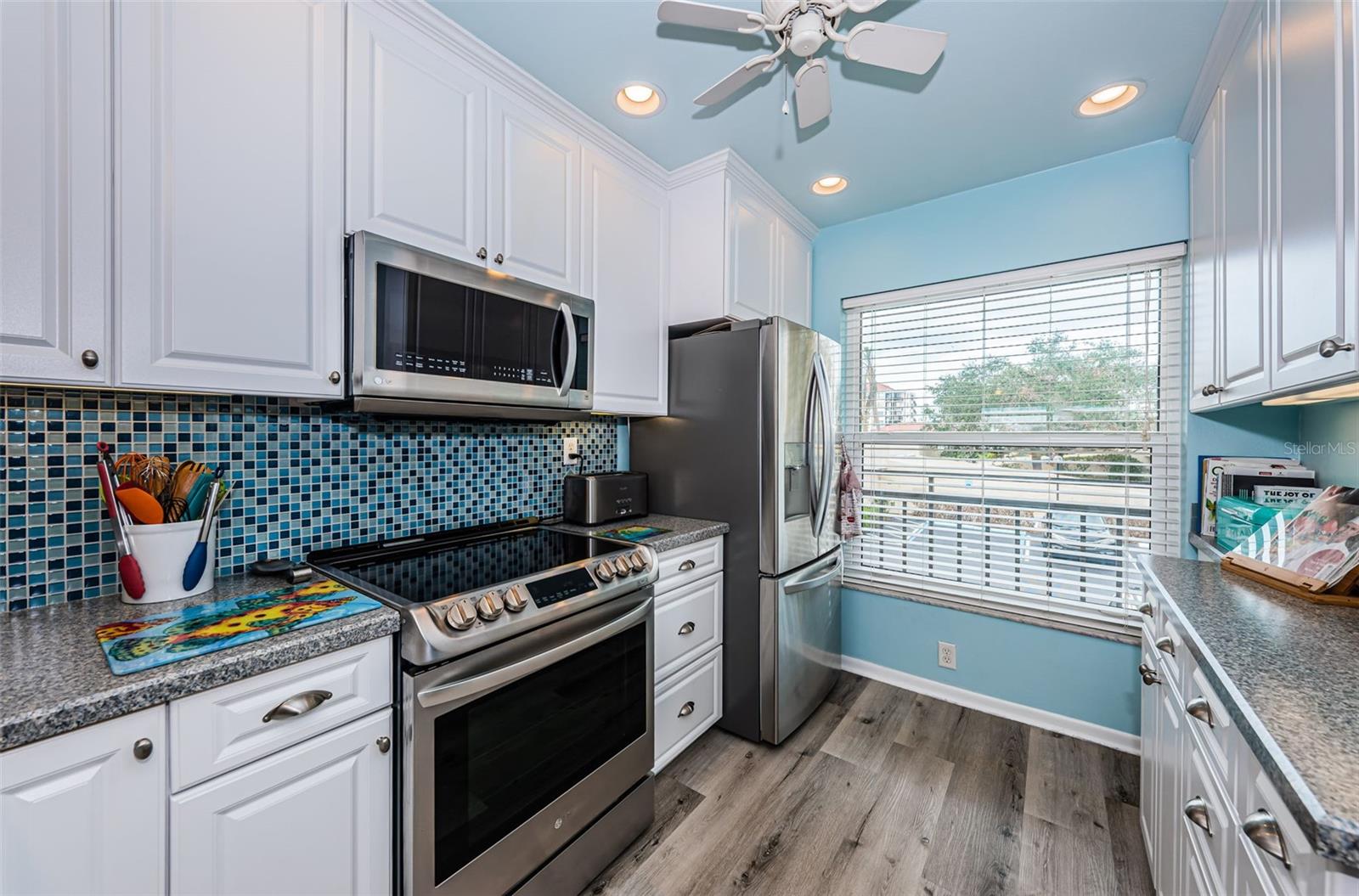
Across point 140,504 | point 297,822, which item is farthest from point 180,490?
point 297,822

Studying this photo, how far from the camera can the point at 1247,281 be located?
140 centimetres

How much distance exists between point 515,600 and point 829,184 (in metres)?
2.36

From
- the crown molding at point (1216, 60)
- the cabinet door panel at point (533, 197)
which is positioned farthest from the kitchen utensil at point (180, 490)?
the crown molding at point (1216, 60)

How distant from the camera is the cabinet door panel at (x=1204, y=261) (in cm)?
168

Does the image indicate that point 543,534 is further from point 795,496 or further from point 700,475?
point 795,496

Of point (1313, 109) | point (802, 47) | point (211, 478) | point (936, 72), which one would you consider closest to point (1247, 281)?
point (1313, 109)

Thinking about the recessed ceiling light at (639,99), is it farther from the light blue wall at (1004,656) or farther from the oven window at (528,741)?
the light blue wall at (1004,656)

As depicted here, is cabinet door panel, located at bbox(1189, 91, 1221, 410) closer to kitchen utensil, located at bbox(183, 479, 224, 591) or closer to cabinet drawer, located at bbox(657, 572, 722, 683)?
cabinet drawer, located at bbox(657, 572, 722, 683)

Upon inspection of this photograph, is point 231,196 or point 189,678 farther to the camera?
point 231,196

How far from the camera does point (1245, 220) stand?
4.65ft

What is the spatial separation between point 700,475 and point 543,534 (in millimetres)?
749

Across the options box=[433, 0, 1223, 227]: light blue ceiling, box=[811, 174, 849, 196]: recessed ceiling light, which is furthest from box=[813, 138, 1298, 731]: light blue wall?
box=[811, 174, 849, 196]: recessed ceiling light

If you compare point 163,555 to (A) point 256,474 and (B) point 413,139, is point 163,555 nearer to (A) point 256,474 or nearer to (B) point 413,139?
(A) point 256,474

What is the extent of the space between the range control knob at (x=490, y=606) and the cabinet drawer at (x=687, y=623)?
77 cm
